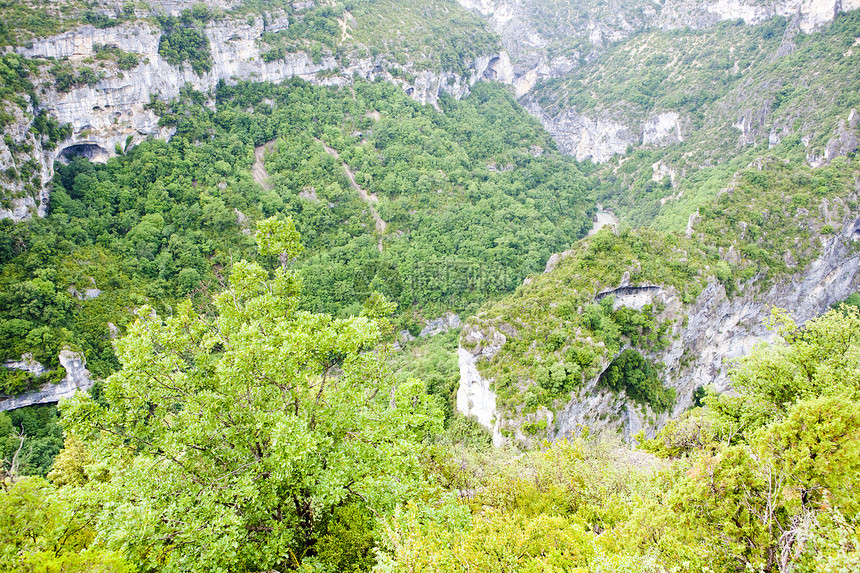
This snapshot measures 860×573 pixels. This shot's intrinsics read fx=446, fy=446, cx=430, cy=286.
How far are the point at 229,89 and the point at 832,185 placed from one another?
99.4m

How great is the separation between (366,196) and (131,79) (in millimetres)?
39883

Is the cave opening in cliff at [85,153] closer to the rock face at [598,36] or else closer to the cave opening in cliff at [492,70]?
the cave opening in cliff at [492,70]

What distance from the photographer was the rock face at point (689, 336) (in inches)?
1623

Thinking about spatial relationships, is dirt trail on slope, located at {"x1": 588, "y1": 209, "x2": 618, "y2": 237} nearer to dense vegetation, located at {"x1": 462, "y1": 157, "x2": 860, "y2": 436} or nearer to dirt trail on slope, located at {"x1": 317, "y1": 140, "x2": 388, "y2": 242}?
dense vegetation, located at {"x1": 462, "y1": 157, "x2": 860, "y2": 436}

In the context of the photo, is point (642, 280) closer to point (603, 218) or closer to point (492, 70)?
point (603, 218)

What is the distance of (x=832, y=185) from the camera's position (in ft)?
203

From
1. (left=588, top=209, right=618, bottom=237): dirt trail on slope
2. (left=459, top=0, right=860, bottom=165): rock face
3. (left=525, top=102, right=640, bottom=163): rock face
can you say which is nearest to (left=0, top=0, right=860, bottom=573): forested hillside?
(left=525, top=102, right=640, bottom=163): rock face

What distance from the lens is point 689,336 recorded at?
4947 centimetres

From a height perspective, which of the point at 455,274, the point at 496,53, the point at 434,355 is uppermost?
the point at 496,53

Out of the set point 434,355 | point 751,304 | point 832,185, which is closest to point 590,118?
point 832,185

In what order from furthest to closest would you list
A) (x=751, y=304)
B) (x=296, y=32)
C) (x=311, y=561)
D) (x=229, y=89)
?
(x=296, y=32), (x=229, y=89), (x=751, y=304), (x=311, y=561)

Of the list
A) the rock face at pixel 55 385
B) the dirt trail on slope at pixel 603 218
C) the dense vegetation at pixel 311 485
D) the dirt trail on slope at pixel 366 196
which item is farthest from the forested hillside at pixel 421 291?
the dirt trail on slope at pixel 603 218

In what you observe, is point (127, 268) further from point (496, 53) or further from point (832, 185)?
point (496, 53)

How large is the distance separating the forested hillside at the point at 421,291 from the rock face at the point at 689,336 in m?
0.39
